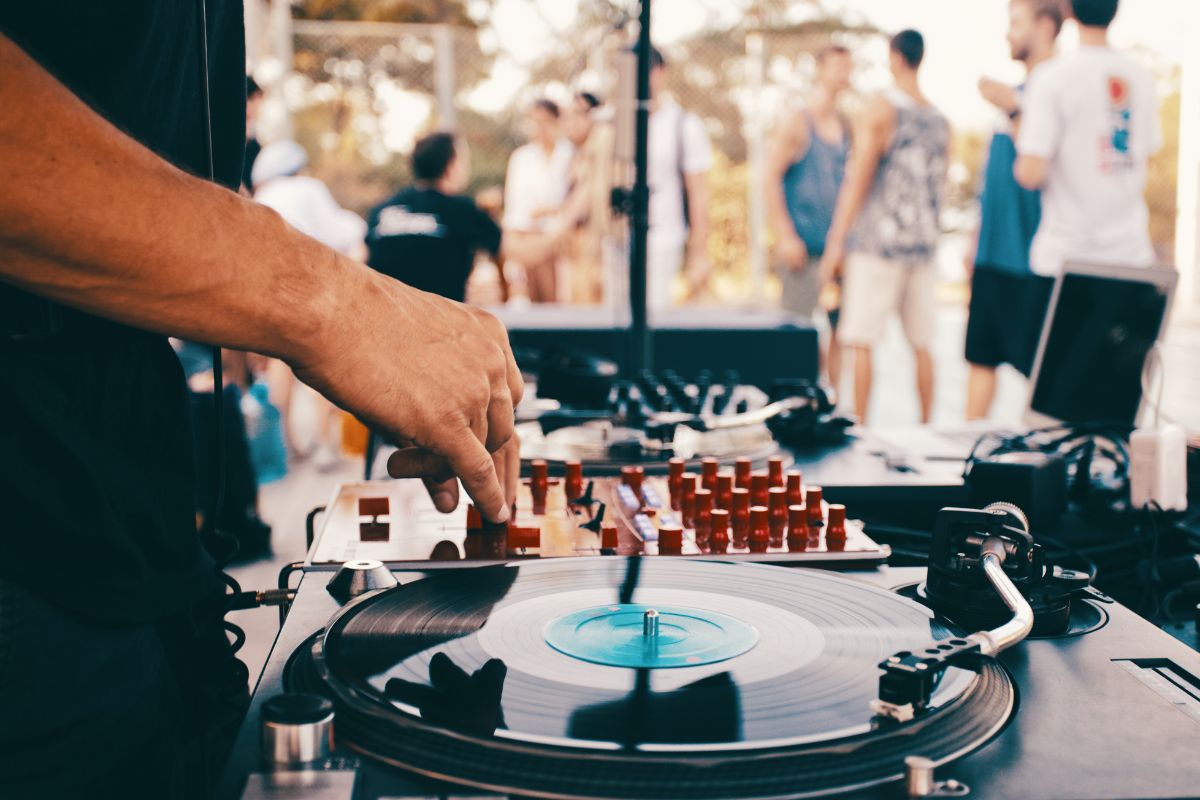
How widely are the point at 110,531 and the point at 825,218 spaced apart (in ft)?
16.6

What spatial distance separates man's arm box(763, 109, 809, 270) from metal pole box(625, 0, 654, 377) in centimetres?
323

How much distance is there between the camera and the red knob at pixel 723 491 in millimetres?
1128

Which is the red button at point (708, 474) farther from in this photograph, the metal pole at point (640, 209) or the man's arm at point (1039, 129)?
the man's arm at point (1039, 129)

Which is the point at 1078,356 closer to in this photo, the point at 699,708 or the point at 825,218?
the point at 699,708

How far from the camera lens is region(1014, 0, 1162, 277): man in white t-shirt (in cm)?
373

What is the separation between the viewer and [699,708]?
2.01ft

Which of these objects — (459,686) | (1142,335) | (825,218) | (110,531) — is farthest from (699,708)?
(825,218)

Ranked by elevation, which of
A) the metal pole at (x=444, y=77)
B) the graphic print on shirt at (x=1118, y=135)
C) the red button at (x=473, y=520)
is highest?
the metal pole at (x=444, y=77)

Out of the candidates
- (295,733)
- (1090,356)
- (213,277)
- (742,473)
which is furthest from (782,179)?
(295,733)

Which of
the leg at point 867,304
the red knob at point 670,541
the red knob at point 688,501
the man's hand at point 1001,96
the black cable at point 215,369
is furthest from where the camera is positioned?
the leg at point 867,304

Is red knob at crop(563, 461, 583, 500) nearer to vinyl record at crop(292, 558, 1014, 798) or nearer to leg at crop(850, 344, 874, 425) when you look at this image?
vinyl record at crop(292, 558, 1014, 798)

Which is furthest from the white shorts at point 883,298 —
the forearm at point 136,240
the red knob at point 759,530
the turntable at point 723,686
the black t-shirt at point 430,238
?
the forearm at point 136,240

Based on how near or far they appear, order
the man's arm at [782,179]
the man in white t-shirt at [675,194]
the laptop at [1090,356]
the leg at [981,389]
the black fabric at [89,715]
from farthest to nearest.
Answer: the man's arm at [782,179] < the man in white t-shirt at [675,194] < the leg at [981,389] < the laptop at [1090,356] < the black fabric at [89,715]

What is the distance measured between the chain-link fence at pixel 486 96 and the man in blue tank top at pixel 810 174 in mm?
1474
